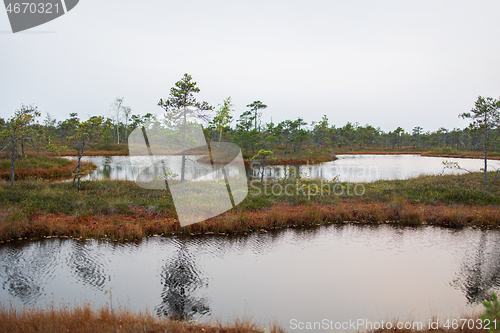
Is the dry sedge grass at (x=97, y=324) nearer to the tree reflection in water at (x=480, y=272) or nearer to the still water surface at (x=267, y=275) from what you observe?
the still water surface at (x=267, y=275)

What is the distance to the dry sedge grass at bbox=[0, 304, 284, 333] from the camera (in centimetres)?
548

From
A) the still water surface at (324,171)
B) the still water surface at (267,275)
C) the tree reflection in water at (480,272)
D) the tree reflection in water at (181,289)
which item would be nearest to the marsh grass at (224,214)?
the still water surface at (267,275)

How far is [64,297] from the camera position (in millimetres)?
7699

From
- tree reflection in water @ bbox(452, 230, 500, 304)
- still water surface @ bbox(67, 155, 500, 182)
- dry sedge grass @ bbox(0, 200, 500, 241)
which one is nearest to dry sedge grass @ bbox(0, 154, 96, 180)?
still water surface @ bbox(67, 155, 500, 182)

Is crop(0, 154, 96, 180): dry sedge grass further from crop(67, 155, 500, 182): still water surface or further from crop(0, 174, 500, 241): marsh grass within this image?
crop(0, 174, 500, 241): marsh grass

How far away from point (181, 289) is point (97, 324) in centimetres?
295

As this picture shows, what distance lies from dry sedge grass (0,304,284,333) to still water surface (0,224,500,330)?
983 mm

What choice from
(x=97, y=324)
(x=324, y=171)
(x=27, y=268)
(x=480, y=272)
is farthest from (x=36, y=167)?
(x=480, y=272)

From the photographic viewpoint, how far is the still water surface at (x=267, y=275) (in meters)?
7.55

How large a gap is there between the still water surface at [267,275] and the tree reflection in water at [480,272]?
4 centimetres

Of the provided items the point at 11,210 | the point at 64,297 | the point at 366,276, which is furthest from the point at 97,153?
the point at 366,276

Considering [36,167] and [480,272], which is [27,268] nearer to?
[480,272]

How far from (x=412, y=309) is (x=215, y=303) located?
18.8ft

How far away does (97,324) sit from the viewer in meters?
5.68
